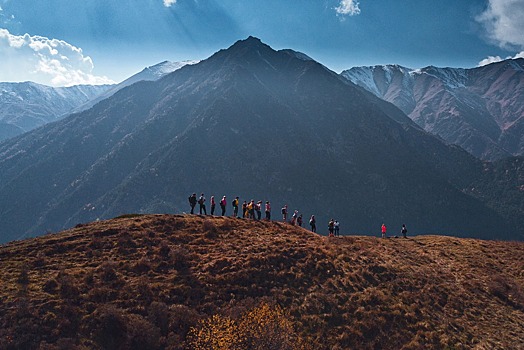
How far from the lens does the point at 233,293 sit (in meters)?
23.5

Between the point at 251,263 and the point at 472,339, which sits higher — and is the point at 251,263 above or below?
above

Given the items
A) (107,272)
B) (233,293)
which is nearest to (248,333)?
(233,293)

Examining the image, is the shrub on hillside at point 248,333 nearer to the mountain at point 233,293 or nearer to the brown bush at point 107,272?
the mountain at point 233,293

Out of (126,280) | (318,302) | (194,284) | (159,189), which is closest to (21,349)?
(126,280)

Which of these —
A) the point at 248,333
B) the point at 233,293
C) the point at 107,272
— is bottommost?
the point at 248,333

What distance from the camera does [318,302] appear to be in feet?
78.6

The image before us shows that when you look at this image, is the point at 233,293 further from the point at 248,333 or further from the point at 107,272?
the point at 107,272

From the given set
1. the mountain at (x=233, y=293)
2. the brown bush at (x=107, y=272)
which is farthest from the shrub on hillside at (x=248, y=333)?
the brown bush at (x=107, y=272)

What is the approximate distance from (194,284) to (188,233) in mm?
8381

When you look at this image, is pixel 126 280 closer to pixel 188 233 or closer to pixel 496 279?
pixel 188 233

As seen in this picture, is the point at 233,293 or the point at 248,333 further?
the point at 233,293

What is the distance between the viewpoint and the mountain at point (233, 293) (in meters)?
19.1

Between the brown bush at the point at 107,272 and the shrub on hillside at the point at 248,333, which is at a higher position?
the brown bush at the point at 107,272

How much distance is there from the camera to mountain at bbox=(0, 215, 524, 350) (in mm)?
19094
